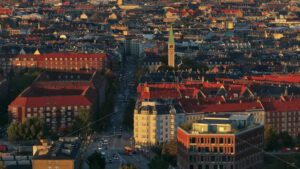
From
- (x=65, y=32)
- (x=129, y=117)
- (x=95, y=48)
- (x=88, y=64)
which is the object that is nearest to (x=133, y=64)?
(x=95, y=48)

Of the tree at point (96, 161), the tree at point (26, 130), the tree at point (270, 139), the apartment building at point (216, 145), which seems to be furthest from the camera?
the tree at point (26, 130)

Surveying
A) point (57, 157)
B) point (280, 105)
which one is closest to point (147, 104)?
point (280, 105)

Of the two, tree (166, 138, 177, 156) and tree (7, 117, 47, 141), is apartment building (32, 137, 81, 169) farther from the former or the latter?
tree (7, 117, 47, 141)

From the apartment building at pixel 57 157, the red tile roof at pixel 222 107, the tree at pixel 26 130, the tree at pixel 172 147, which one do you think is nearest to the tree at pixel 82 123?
the tree at pixel 26 130

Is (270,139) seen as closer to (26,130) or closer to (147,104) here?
(147,104)

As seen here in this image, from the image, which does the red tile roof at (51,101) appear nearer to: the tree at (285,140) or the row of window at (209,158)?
the tree at (285,140)

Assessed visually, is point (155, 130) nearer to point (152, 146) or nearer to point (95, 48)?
point (152, 146)
